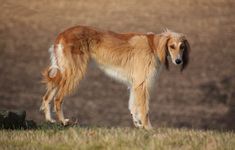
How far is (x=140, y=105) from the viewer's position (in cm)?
1209

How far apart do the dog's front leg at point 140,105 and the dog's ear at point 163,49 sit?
0.52 metres

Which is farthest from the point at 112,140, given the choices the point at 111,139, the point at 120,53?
the point at 120,53

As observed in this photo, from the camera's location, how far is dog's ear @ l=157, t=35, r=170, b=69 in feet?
39.8

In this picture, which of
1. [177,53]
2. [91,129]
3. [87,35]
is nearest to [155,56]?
[177,53]

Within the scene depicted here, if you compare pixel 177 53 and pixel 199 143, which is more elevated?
pixel 177 53

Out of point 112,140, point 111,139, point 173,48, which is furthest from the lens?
point 173,48

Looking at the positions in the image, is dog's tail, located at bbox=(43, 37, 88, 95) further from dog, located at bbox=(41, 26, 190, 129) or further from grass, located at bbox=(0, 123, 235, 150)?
grass, located at bbox=(0, 123, 235, 150)

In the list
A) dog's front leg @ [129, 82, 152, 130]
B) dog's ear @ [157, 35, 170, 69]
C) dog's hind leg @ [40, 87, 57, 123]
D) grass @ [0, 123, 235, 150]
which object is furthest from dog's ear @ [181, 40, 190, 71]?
dog's hind leg @ [40, 87, 57, 123]

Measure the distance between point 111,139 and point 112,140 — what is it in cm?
11

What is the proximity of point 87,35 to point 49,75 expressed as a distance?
0.96 metres

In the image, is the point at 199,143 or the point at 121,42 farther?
the point at 121,42

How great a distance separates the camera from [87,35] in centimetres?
1225

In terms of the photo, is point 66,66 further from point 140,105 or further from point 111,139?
point 111,139

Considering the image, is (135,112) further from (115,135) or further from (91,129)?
(115,135)
